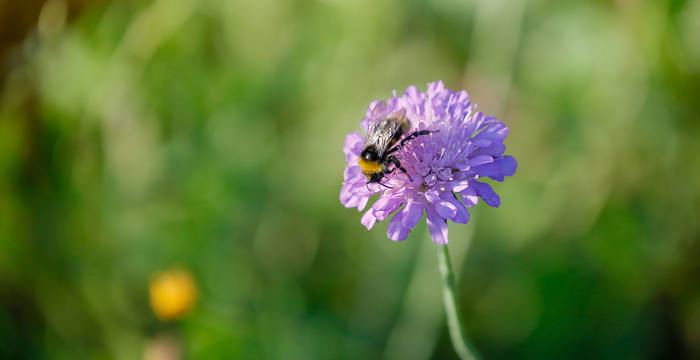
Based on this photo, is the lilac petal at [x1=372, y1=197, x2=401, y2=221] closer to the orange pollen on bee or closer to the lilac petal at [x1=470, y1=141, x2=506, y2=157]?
the orange pollen on bee

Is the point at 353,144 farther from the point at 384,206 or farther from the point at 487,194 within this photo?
the point at 487,194

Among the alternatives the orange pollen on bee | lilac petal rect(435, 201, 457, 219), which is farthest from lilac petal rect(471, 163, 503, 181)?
the orange pollen on bee

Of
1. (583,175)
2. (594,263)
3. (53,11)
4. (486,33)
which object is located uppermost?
(486,33)

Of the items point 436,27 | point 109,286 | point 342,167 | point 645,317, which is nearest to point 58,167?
point 109,286

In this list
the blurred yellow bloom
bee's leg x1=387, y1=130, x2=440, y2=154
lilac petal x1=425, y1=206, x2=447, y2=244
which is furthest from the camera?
the blurred yellow bloom

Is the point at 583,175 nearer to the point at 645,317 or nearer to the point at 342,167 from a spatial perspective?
the point at 645,317

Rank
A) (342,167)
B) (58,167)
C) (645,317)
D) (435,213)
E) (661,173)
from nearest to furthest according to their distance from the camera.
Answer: (435,213)
(645,317)
(661,173)
(342,167)
(58,167)

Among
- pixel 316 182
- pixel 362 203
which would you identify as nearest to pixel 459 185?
pixel 362 203

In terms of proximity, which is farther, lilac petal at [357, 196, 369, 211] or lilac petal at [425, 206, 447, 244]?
lilac petal at [357, 196, 369, 211]
